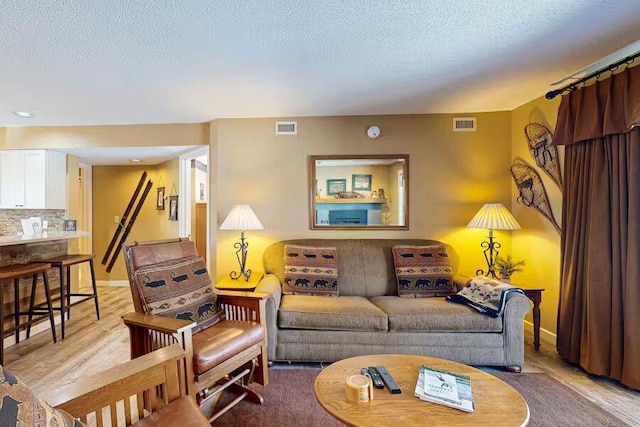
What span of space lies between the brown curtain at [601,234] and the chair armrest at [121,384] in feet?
8.96

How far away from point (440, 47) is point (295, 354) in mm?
2420

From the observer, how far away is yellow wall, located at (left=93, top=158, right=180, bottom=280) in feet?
16.8

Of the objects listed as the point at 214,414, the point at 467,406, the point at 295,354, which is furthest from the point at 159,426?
the point at 295,354

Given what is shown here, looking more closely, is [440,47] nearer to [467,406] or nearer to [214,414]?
[467,406]

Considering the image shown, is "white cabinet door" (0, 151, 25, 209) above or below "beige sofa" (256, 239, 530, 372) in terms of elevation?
above

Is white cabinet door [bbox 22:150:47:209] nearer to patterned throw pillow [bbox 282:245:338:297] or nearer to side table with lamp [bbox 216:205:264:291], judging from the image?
side table with lamp [bbox 216:205:264:291]

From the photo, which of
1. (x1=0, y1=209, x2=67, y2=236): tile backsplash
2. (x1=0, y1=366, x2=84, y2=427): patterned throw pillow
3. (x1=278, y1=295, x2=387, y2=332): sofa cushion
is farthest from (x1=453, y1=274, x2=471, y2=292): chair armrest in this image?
(x1=0, y1=209, x2=67, y2=236): tile backsplash

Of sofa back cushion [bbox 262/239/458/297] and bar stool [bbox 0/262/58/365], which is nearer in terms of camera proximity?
bar stool [bbox 0/262/58/365]

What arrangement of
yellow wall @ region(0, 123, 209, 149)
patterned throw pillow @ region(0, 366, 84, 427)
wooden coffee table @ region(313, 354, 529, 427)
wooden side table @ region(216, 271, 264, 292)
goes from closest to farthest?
patterned throw pillow @ region(0, 366, 84, 427) < wooden coffee table @ region(313, 354, 529, 427) < wooden side table @ region(216, 271, 264, 292) < yellow wall @ region(0, 123, 209, 149)

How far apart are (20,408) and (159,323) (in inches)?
39.7

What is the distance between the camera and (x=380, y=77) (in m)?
2.52

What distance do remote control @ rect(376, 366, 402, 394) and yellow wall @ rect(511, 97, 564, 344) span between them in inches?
76.0

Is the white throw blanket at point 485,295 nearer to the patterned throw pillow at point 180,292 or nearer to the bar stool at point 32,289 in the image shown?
the patterned throw pillow at point 180,292

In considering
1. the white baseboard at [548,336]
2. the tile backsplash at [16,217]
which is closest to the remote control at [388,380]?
the white baseboard at [548,336]
